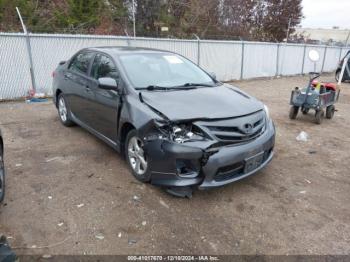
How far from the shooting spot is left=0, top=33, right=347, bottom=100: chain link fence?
28.5 feet

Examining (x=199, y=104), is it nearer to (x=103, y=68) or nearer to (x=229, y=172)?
(x=229, y=172)

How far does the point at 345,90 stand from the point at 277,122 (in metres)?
7.64

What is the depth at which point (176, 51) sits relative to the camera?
12.0 m

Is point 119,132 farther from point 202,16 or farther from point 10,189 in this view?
point 202,16

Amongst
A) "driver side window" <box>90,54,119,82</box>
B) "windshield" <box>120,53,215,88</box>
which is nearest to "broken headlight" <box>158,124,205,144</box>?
"windshield" <box>120,53,215,88</box>

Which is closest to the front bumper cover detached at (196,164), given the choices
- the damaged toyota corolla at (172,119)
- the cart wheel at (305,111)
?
the damaged toyota corolla at (172,119)

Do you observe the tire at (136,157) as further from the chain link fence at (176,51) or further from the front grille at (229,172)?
the chain link fence at (176,51)

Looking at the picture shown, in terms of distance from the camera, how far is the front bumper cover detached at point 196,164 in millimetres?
3172

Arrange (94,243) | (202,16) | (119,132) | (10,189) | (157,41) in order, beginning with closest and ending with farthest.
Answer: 1. (94,243)
2. (10,189)
3. (119,132)
4. (157,41)
5. (202,16)

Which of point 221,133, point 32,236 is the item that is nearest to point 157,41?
point 221,133

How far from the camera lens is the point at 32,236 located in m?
2.88

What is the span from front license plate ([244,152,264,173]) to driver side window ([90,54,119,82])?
79.0 inches

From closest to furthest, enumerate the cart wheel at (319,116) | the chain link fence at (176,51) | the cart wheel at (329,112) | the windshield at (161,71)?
the windshield at (161,71), the cart wheel at (319,116), the cart wheel at (329,112), the chain link fence at (176,51)

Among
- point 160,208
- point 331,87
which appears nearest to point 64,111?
point 160,208
